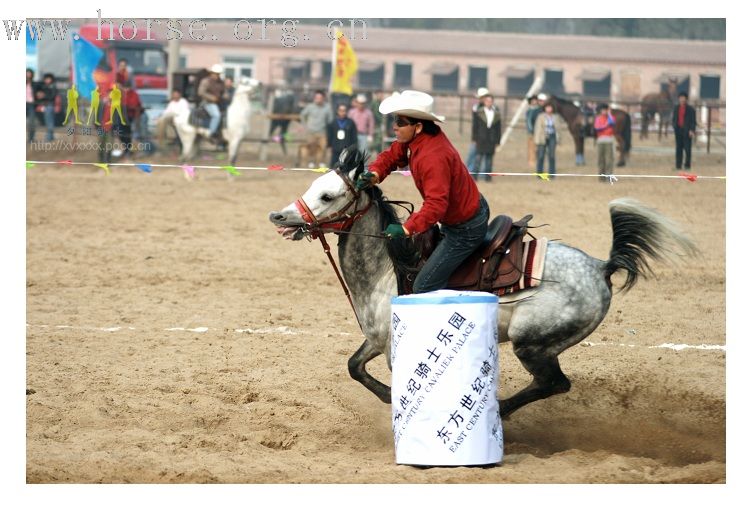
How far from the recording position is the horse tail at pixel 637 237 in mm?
6977

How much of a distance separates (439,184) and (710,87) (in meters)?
33.8

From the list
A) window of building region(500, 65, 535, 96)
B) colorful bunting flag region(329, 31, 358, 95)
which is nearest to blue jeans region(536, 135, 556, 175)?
colorful bunting flag region(329, 31, 358, 95)

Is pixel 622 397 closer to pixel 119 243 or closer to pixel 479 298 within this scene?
pixel 479 298

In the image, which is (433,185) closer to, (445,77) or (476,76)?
(445,77)

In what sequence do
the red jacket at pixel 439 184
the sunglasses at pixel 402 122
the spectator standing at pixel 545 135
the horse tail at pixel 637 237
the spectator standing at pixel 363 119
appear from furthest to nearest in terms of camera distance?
the spectator standing at pixel 363 119 → the spectator standing at pixel 545 135 → the horse tail at pixel 637 237 → the sunglasses at pixel 402 122 → the red jacket at pixel 439 184

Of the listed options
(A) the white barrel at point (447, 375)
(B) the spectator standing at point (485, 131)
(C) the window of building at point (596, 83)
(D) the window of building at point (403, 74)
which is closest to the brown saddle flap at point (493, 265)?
(A) the white barrel at point (447, 375)

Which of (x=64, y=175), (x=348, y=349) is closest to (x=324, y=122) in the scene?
(x=64, y=175)

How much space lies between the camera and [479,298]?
6078mm

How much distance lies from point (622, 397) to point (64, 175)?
16.2 m

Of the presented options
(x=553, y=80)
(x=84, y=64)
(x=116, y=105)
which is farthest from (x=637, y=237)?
(x=553, y=80)

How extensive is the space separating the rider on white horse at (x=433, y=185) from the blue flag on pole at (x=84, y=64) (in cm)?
1900

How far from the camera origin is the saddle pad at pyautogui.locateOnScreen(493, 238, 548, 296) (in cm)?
673

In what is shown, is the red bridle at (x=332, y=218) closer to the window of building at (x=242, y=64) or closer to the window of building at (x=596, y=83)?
the window of building at (x=242, y=64)

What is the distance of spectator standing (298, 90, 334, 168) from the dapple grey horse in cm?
1687
